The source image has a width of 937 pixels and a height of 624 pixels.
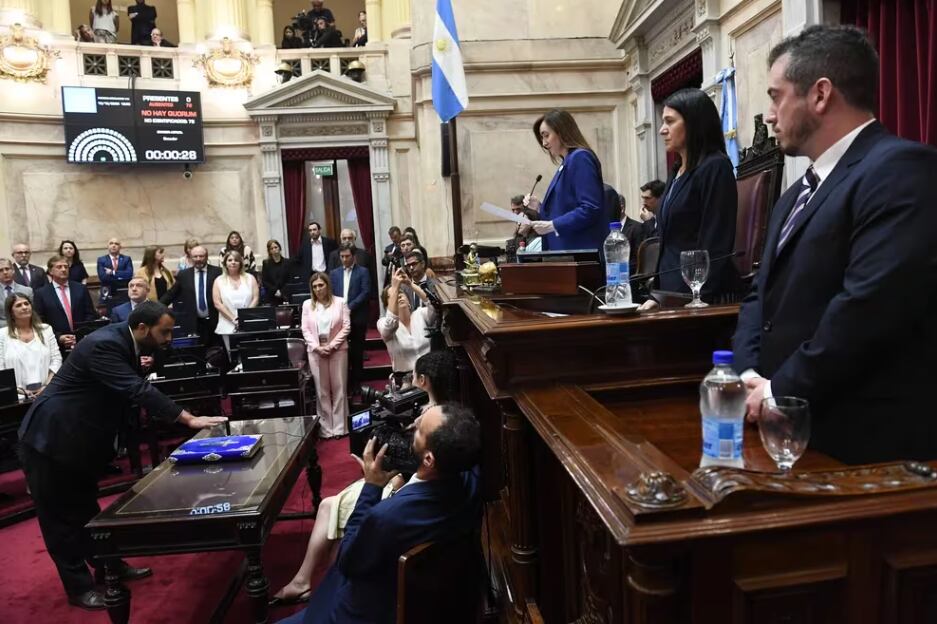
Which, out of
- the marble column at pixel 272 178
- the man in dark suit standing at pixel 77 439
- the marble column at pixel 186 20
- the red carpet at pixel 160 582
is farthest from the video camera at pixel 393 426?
the marble column at pixel 186 20

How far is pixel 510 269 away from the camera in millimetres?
2301

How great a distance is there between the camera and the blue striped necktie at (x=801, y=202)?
4.65ft

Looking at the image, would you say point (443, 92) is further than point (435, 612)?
Yes

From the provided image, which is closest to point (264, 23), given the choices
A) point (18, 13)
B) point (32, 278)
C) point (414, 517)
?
point (18, 13)

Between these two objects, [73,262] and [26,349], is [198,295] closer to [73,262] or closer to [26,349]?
[26,349]

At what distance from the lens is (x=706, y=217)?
2086mm

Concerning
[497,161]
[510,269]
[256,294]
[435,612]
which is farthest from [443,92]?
[435,612]

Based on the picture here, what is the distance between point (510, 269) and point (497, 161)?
429 centimetres

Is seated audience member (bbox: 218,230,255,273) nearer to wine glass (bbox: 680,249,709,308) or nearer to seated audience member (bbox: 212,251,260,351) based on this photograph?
seated audience member (bbox: 212,251,260,351)

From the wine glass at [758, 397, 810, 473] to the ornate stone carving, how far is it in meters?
0.11

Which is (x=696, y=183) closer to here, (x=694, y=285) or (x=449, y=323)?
(x=694, y=285)

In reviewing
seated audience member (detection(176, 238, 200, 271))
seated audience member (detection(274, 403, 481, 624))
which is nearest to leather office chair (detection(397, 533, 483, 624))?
seated audience member (detection(274, 403, 481, 624))

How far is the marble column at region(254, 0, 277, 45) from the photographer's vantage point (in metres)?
10.9

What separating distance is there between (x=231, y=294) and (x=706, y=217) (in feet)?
16.3
